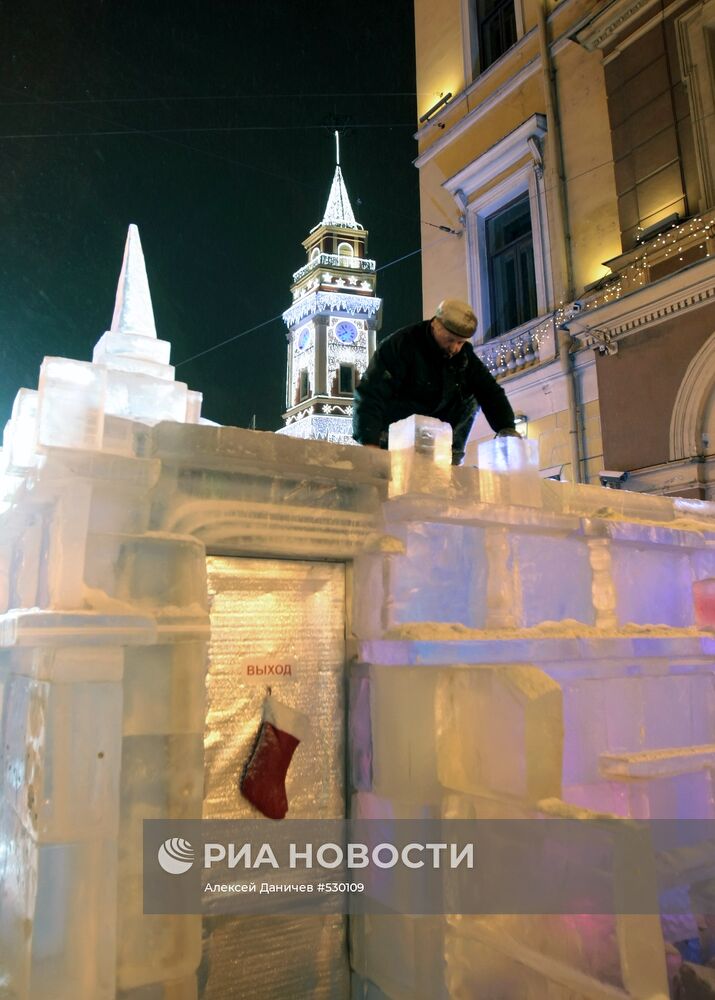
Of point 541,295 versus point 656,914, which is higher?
point 541,295

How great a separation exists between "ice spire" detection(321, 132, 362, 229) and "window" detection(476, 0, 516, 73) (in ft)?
87.6

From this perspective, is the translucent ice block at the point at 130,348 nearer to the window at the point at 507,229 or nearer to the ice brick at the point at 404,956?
the ice brick at the point at 404,956

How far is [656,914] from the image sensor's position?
95.7 inches

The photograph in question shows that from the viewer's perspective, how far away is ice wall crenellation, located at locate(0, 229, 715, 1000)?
101 inches

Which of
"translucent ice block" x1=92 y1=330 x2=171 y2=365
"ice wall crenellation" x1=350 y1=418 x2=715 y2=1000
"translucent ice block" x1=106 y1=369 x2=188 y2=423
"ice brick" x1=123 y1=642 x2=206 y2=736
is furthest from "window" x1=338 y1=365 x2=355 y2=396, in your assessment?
"ice brick" x1=123 y1=642 x2=206 y2=736

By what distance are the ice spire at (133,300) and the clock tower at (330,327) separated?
33770 mm

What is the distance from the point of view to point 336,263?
39.6 meters

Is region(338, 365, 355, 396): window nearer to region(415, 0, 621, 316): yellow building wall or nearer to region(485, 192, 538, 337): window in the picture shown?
region(415, 0, 621, 316): yellow building wall

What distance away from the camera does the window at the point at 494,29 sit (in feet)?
45.5

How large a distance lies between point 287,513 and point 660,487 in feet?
25.8

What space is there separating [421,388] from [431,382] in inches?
3.2

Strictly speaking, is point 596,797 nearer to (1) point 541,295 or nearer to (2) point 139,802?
(2) point 139,802

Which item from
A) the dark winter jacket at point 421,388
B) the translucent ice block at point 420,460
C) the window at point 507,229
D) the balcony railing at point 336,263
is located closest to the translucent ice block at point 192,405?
the translucent ice block at point 420,460

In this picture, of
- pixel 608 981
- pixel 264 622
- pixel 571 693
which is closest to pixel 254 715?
pixel 264 622
